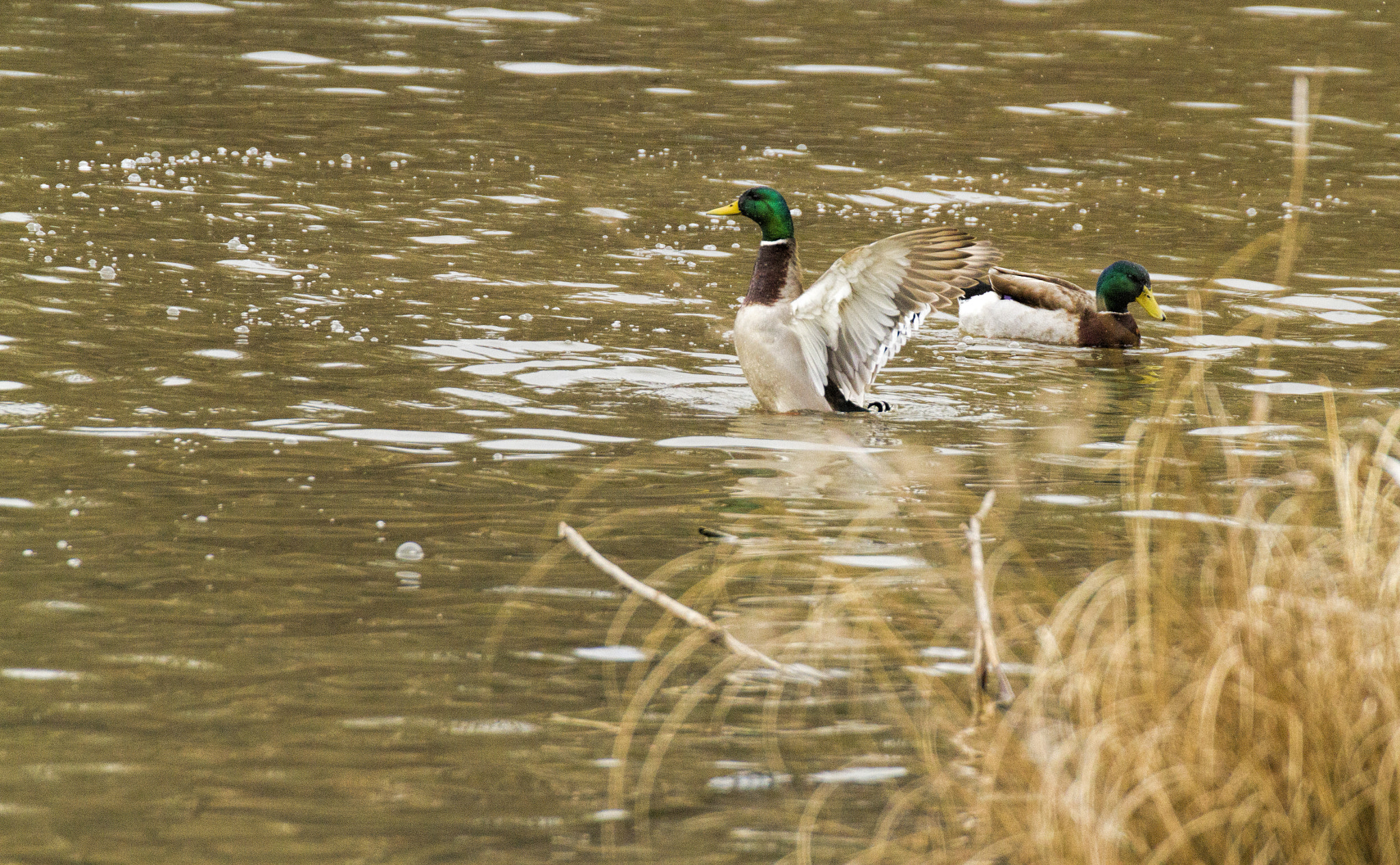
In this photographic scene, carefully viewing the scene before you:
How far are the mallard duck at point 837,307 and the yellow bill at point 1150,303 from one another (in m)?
3.50

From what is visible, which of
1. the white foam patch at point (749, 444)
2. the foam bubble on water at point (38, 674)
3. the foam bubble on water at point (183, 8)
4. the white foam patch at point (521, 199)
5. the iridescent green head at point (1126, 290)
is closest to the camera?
the foam bubble on water at point (38, 674)

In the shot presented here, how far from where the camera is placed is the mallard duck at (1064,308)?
1319 cm

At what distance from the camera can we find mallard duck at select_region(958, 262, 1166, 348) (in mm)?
13188

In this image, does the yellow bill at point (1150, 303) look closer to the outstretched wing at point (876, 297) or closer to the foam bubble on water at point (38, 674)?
the outstretched wing at point (876, 297)

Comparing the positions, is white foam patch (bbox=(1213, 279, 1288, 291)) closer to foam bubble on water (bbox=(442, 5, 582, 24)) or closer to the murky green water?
the murky green water

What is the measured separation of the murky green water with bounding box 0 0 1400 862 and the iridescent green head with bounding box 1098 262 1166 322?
1.34 ft

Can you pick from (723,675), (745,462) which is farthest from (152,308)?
(723,675)

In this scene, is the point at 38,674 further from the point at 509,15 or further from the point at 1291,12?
the point at 1291,12

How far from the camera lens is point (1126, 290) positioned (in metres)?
13.4

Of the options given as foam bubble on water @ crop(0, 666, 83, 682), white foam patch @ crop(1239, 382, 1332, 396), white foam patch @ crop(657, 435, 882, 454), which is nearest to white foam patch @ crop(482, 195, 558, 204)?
white foam patch @ crop(657, 435, 882, 454)

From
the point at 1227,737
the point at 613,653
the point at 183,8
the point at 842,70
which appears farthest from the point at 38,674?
the point at 183,8

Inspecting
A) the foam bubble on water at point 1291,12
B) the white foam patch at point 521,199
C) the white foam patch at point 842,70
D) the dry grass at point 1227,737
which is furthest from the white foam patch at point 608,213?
the foam bubble on water at point 1291,12

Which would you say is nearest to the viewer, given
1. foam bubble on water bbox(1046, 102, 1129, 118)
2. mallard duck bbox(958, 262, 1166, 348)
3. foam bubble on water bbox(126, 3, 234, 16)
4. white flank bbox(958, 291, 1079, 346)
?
mallard duck bbox(958, 262, 1166, 348)

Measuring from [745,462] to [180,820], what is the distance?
15.4ft
